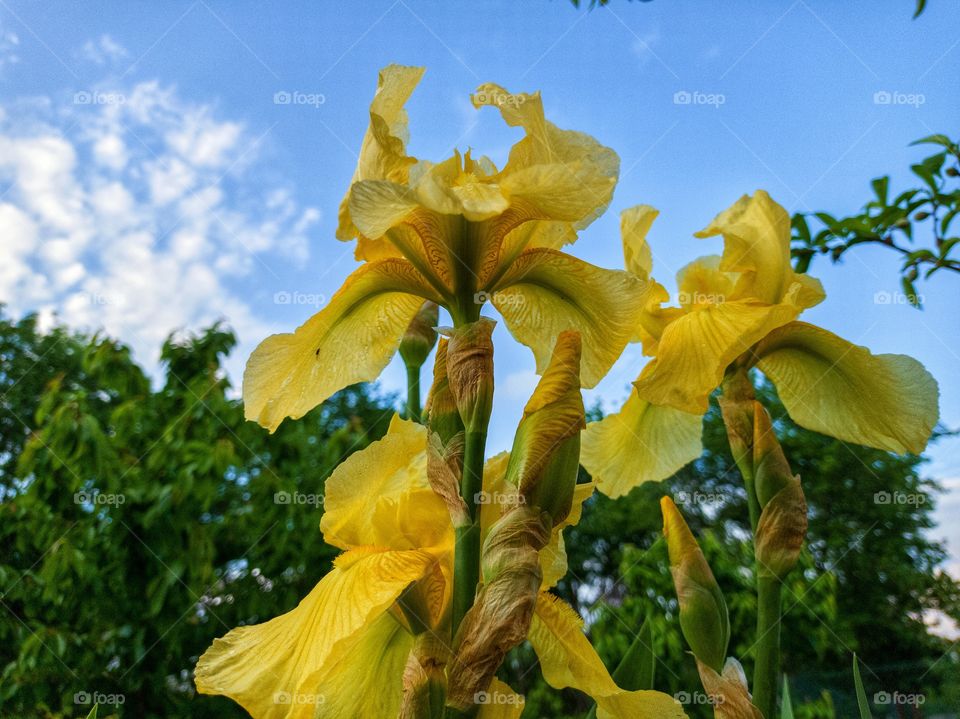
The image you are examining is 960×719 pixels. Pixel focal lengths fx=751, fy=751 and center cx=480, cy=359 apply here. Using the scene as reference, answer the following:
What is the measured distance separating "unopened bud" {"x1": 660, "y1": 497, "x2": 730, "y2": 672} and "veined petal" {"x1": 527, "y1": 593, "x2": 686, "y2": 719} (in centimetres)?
20

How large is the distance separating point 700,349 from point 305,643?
606mm

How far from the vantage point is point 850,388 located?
3.69ft

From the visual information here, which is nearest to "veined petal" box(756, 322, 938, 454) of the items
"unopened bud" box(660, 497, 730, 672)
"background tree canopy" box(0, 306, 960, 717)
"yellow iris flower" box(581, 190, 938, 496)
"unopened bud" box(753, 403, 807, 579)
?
"yellow iris flower" box(581, 190, 938, 496)

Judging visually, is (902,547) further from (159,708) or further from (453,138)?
(453,138)

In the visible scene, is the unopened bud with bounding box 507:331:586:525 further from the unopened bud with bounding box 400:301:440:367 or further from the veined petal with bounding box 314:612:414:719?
the unopened bud with bounding box 400:301:440:367

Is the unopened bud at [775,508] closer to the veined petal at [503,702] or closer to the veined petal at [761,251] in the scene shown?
the veined petal at [761,251]

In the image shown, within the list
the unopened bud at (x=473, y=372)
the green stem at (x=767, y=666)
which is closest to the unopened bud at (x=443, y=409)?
the unopened bud at (x=473, y=372)

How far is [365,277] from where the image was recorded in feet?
2.68

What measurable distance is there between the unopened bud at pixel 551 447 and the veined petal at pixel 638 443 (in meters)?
0.58

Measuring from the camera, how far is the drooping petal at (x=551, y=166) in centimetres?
70

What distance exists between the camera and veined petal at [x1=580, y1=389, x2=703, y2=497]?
1213 millimetres

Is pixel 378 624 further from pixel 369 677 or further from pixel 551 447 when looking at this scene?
pixel 551 447

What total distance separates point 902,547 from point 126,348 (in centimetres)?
1149

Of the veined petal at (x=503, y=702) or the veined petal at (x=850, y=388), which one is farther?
the veined petal at (x=850, y=388)
